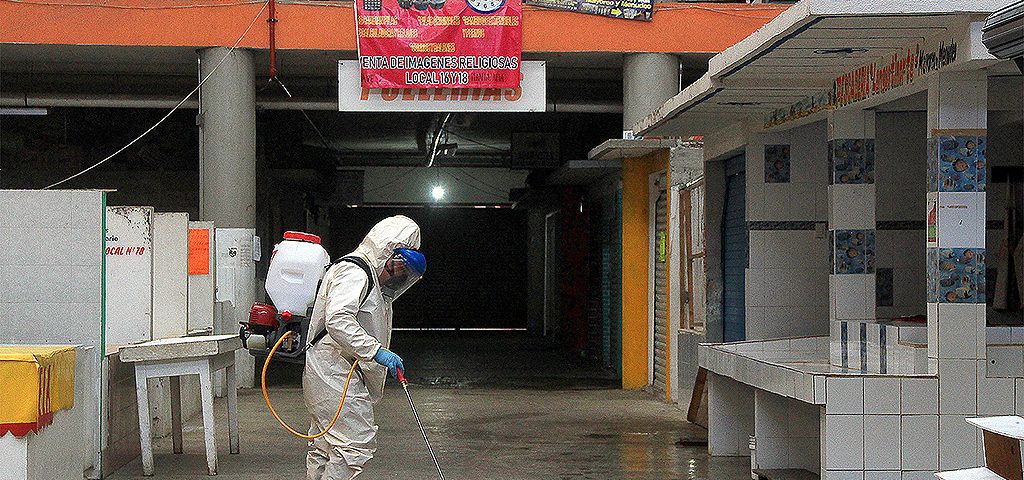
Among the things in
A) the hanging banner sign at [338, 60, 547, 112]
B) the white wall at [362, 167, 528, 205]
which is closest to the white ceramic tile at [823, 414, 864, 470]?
the hanging banner sign at [338, 60, 547, 112]

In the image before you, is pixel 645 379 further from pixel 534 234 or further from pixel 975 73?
pixel 534 234

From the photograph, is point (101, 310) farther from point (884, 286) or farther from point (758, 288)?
point (884, 286)

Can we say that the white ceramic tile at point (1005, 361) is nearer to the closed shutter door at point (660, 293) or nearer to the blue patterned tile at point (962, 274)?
the blue patterned tile at point (962, 274)

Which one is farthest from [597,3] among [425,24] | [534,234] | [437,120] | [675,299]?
[534,234]

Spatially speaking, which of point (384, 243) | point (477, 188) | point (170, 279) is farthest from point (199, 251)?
point (477, 188)

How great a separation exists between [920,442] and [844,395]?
1.59ft

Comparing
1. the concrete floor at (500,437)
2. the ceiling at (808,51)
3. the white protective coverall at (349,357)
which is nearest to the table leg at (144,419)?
the concrete floor at (500,437)

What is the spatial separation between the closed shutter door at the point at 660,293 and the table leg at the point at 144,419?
664 cm

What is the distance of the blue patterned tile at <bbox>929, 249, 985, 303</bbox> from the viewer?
6796 millimetres

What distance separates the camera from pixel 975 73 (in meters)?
6.69

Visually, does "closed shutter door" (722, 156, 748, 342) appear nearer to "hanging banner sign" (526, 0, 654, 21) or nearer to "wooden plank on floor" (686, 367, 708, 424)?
"wooden plank on floor" (686, 367, 708, 424)

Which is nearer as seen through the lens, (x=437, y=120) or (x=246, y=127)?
(x=246, y=127)

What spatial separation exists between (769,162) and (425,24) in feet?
18.9

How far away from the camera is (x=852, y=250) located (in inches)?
323
